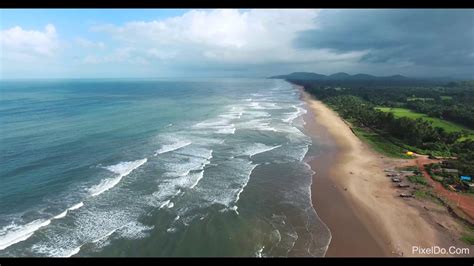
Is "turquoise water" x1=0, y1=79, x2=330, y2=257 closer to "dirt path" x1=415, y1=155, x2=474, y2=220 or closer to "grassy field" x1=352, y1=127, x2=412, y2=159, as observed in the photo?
"grassy field" x1=352, y1=127, x2=412, y2=159

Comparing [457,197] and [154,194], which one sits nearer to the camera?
[154,194]

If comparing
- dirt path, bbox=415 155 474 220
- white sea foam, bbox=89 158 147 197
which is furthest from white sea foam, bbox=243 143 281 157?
dirt path, bbox=415 155 474 220

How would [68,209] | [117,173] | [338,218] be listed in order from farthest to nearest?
1. [117,173]
2. [338,218]
3. [68,209]

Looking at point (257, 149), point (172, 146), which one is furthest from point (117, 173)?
point (257, 149)

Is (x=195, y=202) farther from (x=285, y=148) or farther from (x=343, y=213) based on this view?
(x=285, y=148)

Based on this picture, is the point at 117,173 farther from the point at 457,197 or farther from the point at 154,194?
the point at 457,197

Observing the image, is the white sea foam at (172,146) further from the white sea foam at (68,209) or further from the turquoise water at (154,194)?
the white sea foam at (68,209)

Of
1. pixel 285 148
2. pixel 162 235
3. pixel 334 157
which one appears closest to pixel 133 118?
pixel 285 148
